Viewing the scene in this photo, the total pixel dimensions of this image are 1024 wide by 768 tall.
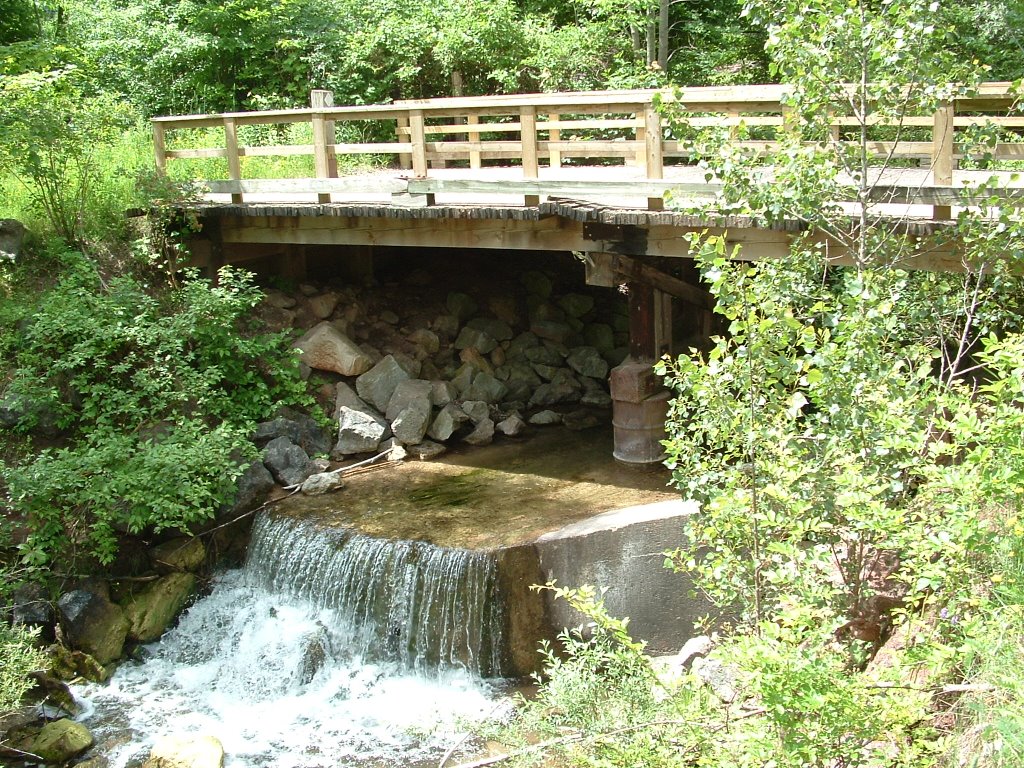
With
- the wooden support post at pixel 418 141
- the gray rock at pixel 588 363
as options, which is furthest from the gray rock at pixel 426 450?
the wooden support post at pixel 418 141

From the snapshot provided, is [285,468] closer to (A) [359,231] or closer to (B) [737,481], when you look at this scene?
(A) [359,231]

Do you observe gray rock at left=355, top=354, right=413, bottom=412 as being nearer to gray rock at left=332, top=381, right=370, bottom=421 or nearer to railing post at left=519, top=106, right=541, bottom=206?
gray rock at left=332, top=381, right=370, bottom=421

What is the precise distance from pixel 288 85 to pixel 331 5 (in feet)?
6.28

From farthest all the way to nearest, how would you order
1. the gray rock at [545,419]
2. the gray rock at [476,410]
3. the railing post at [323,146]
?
1. the gray rock at [545,419]
2. the gray rock at [476,410]
3. the railing post at [323,146]

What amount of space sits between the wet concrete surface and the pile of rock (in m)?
0.45

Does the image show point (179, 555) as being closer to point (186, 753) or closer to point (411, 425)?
point (186, 753)

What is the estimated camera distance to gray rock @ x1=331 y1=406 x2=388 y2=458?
10906 millimetres

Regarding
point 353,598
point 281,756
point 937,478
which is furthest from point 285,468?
point 937,478

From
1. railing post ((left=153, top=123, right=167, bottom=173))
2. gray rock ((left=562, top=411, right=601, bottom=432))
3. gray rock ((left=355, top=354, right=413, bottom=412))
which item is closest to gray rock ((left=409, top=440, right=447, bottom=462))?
gray rock ((left=355, top=354, right=413, bottom=412))

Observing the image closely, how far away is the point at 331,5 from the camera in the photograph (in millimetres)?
17531

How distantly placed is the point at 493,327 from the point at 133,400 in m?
4.76

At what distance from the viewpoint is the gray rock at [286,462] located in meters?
10.2

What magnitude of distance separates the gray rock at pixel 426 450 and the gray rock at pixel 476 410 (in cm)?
56

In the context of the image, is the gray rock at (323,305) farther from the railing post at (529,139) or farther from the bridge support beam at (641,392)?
the railing post at (529,139)
